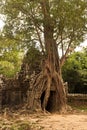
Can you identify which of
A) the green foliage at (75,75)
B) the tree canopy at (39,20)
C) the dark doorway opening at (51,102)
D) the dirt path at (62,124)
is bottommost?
the dirt path at (62,124)

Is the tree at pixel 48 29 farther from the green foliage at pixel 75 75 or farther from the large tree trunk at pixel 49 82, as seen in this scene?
the green foliage at pixel 75 75

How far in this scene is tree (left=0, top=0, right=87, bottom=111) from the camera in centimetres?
1548

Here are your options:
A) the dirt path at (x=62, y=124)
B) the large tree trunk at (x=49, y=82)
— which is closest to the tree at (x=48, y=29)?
the large tree trunk at (x=49, y=82)

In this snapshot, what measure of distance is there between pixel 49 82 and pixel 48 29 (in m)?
2.69

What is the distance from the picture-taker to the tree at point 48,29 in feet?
50.8

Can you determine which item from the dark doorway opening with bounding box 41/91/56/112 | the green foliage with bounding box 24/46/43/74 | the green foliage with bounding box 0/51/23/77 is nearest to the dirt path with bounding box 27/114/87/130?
the dark doorway opening with bounding box 41/91/56/112

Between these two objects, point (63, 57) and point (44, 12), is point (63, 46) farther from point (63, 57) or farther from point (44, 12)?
point (44, 12)

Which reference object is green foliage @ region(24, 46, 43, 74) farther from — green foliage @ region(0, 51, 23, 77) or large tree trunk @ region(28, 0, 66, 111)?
green foliage @ region(0, 51, 23, 77)

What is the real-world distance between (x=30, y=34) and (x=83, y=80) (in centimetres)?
1002

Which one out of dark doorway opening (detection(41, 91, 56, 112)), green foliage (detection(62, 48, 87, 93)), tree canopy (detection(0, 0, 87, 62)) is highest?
tree canopy (detection(0, 0, 87, 62))

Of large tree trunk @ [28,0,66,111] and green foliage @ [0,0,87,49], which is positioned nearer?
green foliage @ [0,0,87,49]

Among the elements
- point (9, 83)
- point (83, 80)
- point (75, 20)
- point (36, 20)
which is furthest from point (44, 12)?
point (83, 80)

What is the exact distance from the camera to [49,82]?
54.5 ft

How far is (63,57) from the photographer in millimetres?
16938
